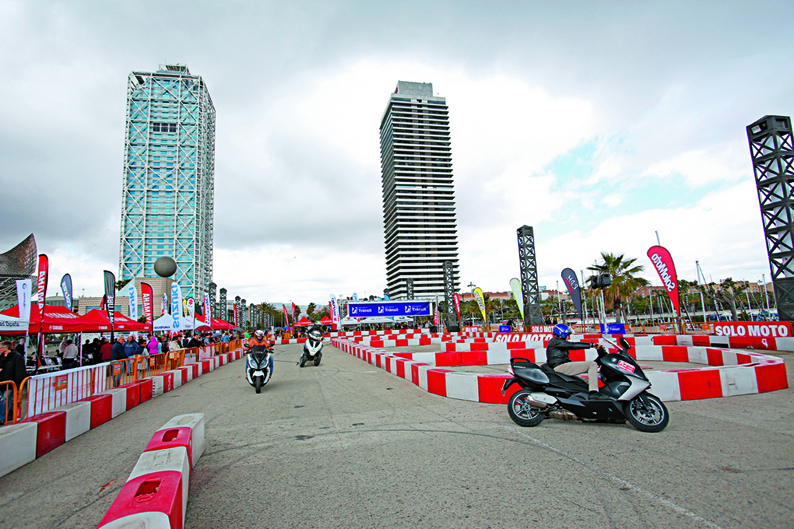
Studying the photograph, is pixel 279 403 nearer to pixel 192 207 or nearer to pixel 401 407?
pixel 401 407

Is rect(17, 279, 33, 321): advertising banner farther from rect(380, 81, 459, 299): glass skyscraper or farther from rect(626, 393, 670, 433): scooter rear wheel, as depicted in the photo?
rect(380, 81, 459, 299): glass skyscraper

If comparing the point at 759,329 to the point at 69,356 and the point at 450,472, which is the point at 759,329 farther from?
the point at 69,356

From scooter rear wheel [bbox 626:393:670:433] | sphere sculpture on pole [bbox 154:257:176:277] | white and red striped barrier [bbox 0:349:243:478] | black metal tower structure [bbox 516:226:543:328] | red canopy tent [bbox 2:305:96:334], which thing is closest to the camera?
white and red striped barrier [bbox 0:349:243:478]

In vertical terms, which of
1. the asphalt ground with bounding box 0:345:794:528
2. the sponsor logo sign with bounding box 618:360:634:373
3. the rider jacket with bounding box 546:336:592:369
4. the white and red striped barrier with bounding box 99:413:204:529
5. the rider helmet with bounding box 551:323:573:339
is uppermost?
the rider helmet with bounding box 551:323:573:339

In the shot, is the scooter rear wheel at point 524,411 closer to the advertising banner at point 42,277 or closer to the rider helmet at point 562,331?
the rider helmet at point 562,331

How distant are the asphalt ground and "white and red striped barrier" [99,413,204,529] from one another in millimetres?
434

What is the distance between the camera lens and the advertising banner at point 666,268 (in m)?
18.8

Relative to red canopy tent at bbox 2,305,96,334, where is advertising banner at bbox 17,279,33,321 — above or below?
above

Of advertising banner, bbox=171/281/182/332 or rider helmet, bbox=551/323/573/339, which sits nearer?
rider helmet, bbox=551/323/573/339

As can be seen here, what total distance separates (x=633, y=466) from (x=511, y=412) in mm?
1959

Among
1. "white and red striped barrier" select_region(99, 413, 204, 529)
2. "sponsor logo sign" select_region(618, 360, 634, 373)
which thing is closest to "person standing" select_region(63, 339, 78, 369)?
"white and red striped barrier" select_region(99, 413, 204, 529)

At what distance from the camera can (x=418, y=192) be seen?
16212cm

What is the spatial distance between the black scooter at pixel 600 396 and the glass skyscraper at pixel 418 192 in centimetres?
14077

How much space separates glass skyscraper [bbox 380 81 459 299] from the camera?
5969 inches
